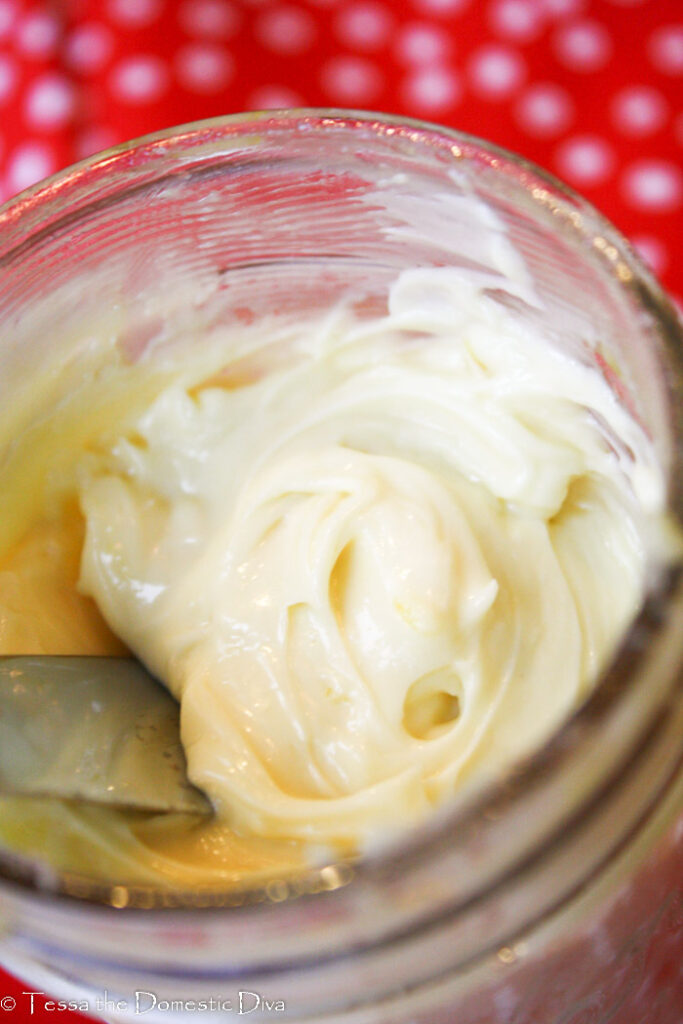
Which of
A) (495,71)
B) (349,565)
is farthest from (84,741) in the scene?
(495,71)

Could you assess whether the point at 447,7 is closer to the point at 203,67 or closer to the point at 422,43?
the point at 422,43

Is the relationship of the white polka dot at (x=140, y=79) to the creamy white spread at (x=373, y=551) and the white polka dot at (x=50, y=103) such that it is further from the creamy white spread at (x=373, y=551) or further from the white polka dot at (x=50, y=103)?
the creamy white spread at (x=373, y=551)

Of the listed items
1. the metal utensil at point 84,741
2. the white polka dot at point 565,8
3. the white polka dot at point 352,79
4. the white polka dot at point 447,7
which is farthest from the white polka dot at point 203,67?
the metal utensil at point 84,741

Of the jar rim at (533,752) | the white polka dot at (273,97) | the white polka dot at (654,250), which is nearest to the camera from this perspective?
the jar rim at (533,752)

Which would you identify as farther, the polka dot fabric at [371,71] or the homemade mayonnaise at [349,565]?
the polka dot fabric at [371,71]

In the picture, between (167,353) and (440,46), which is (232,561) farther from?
(440,46)

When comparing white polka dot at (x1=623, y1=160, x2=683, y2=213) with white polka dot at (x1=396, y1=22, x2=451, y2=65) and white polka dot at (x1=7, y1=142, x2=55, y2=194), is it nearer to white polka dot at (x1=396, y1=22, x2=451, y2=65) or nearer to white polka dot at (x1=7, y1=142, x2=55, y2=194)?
white polka dot at (x1=396, y1=22, x2=451, y2=65)

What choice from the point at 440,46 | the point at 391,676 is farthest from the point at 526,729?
the point at 440,46

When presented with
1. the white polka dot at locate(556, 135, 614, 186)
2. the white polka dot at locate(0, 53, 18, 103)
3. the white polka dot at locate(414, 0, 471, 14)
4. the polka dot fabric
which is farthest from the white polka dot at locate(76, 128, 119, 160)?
the white polka dot at locate(556, 135, 614, 186)
